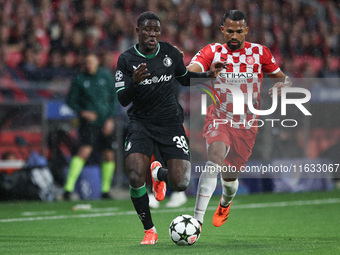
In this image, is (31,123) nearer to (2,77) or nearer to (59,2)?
(2,77)

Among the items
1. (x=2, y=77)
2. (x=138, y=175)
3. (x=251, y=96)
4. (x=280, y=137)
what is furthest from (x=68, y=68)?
(x=138, y=175)

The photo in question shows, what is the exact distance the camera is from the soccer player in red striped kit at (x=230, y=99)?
720cm

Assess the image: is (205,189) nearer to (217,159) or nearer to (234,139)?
(217,159)

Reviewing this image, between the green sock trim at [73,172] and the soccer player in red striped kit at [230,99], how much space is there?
386cm

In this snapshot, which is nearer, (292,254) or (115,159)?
(292,254)

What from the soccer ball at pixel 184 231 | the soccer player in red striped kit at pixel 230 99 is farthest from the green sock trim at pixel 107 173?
the soccer ball at pixel 184 231

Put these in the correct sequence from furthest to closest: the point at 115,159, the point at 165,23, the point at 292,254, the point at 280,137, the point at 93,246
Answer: the point at 165,23 → the point at 280,137 → the point at 115,159 → the point at 93,246 → the point at 292,254

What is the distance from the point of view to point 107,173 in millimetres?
11547

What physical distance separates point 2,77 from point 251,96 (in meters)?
5.86

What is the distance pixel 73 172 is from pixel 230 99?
13.9 ft

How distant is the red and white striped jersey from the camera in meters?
7.42

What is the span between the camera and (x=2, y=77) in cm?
1209

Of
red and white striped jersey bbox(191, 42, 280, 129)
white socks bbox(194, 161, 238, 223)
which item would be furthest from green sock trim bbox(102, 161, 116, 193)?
white socks bbox(194, 161, 238, 223)

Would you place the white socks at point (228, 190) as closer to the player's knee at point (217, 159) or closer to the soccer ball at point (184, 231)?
the player's knee at point (217, 159)
